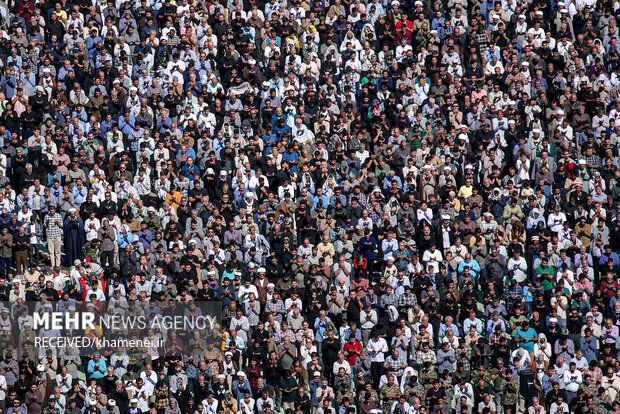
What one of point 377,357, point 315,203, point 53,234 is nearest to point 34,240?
point 53,234

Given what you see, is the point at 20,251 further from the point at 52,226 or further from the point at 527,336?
the point at 527,336

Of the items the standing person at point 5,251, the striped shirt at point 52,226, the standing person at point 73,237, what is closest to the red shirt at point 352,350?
the standing person at point 73,237

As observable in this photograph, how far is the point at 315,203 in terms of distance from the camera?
43.2 metres

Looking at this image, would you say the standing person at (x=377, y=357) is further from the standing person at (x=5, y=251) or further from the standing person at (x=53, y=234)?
the standing person at (x=5, y=251)

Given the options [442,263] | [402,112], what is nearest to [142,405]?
[442,263]

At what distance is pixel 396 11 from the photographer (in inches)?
1881

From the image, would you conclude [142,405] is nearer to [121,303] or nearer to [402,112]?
[121,303]

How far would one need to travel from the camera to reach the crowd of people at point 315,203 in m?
39.5

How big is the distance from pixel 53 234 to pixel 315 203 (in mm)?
6319

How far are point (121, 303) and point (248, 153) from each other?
19.1 ft

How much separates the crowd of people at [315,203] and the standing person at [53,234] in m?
0.09

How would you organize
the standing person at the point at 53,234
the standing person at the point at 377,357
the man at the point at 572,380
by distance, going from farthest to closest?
the standing person at the point at 53,234 → the standing person at the point at 377,357 → the man at the point at 572,380

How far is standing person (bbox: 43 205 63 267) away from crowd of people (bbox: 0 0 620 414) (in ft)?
0.28

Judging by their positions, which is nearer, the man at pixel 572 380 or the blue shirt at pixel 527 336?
the man at pixel 572 380
